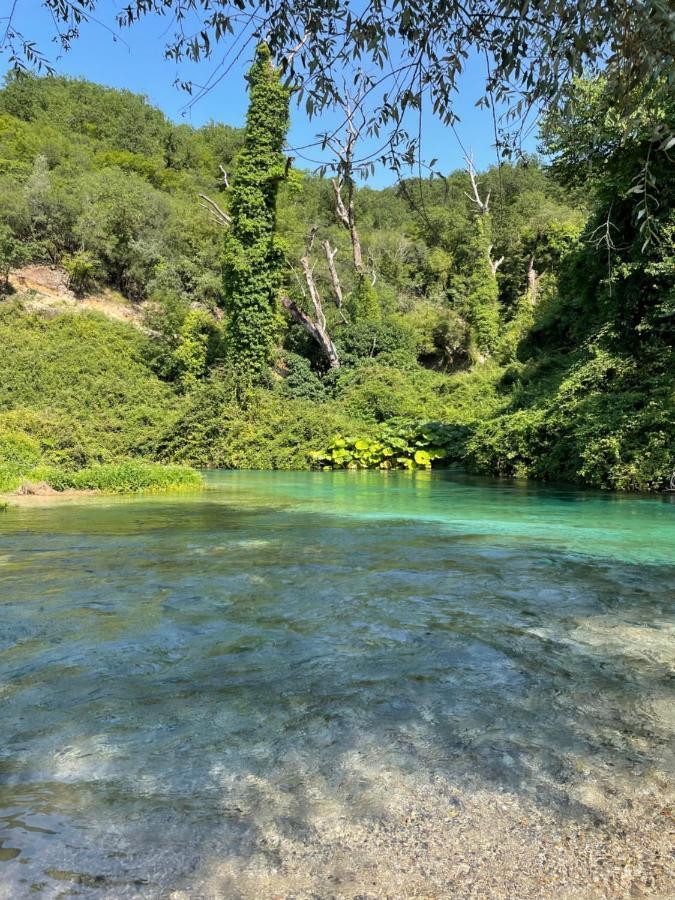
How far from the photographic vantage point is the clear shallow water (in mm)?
1991

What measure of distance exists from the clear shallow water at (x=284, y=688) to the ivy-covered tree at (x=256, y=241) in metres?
22.6

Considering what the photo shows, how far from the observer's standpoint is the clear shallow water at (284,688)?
1.99 meters

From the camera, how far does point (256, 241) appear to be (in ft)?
93.7

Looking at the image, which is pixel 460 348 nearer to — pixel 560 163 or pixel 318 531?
pixel 560 163

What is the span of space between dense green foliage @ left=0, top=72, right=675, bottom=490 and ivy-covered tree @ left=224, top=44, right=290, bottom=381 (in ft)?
0.32

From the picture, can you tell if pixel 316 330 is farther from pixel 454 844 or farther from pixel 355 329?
pixel 454 844

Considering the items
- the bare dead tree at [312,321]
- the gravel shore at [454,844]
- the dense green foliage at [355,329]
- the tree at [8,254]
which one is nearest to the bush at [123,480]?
the dense green foliage at [355,329]

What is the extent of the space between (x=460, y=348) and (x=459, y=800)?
118 ft

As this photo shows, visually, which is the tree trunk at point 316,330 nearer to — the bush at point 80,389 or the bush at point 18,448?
the bush at point 80,389

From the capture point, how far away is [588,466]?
1412 cm

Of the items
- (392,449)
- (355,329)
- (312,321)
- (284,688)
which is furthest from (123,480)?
(355,329)

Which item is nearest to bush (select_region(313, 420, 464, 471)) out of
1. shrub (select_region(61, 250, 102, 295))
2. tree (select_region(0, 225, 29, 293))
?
shrub (select_region(61, 250, 102, 295))

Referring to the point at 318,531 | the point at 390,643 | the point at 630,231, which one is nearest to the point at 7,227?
the point at 630,231

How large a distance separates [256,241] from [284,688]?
27811mm
